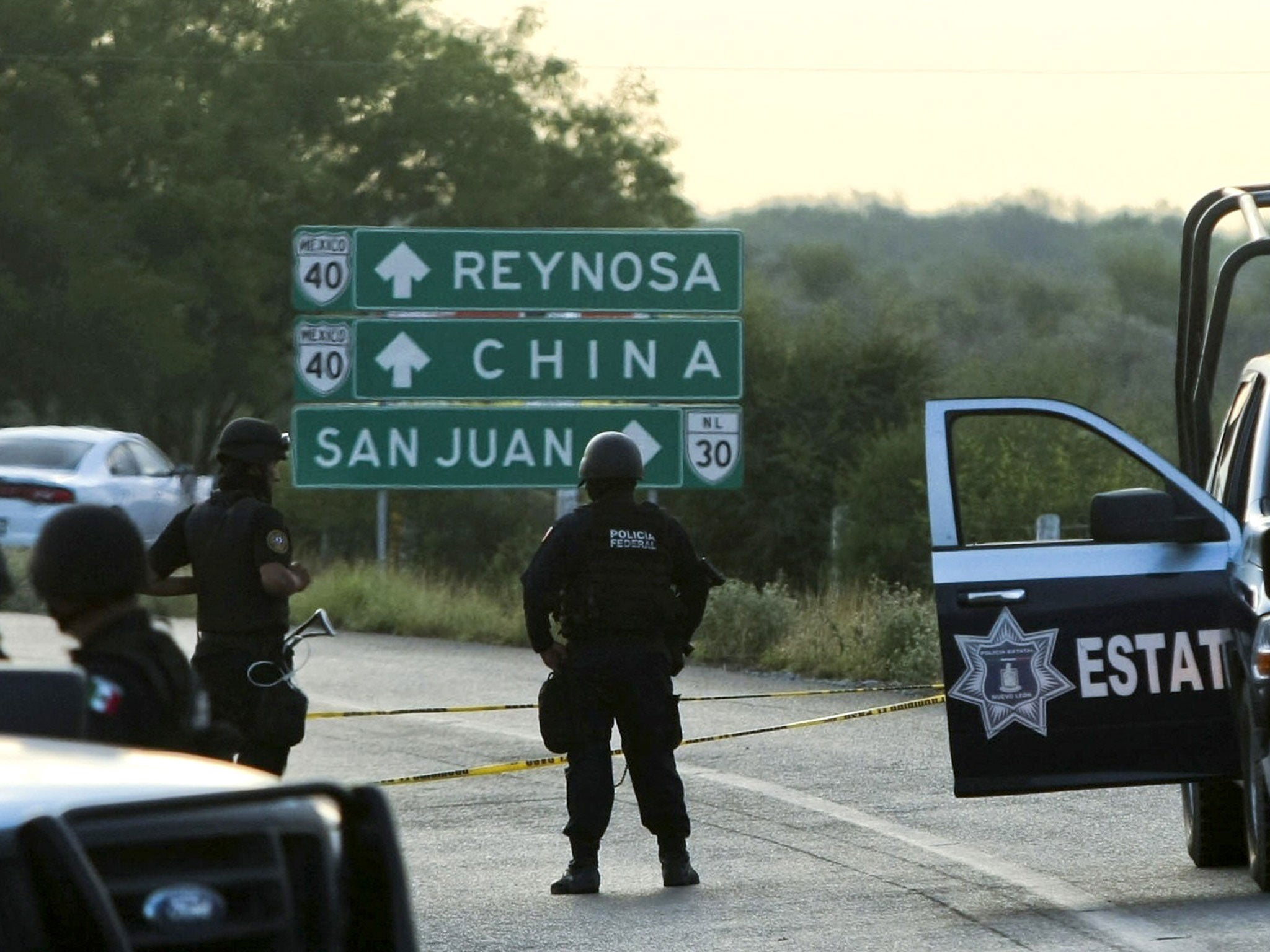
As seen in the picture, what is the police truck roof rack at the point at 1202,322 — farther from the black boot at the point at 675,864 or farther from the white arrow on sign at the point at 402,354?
the white arrow on sign at the point at 402,354

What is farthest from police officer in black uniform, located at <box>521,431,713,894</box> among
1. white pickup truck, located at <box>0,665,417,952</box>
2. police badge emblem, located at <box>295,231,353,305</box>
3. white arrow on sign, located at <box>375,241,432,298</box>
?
police badge emblem, located at <box>295,231,353,305</box>

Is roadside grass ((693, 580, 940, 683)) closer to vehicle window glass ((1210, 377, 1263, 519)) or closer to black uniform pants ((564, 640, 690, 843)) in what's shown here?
vehicle window glass ((1210, 377, 1263, 519))

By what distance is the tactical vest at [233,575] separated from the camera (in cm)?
873

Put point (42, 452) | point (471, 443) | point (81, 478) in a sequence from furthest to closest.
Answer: point (42, 452)
point (81, 478)
point (471, 443)

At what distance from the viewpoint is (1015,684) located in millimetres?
8930

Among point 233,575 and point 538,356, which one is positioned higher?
point 538,356

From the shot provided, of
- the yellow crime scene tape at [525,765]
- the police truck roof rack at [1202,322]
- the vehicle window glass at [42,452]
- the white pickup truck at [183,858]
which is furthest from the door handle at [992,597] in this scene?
the vehicle window glass at [42,452]

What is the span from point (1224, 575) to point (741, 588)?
12577 mm

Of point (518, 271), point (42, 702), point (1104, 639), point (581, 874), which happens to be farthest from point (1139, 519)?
point (518, 271)

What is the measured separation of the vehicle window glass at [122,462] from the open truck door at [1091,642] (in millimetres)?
19599

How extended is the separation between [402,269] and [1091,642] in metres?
14.3

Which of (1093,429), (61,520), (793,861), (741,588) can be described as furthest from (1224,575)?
(741,588)

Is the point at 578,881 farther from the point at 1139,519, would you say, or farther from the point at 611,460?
the point at 1139,519

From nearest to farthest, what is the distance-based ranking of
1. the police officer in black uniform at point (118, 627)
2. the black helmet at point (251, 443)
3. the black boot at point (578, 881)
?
1. the police officer in black uniform at point (118, 627)
2. the black helmet at point (251, 443)
3. the black boot at point (578, 881)
